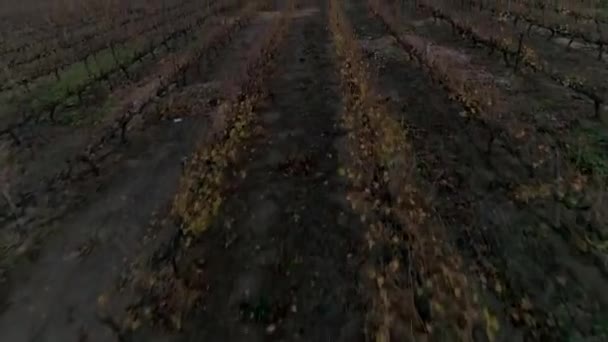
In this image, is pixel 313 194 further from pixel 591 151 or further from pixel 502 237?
pixel 591 151

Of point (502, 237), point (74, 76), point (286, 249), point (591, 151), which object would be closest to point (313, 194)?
point (286, 249)

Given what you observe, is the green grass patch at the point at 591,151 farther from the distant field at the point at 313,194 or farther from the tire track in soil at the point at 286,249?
the tire track in soil at the point at 286,249

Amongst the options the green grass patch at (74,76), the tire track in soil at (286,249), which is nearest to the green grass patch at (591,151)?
the tire track in soil at (286,249)

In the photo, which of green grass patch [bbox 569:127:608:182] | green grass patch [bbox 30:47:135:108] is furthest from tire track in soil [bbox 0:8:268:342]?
green grass patch [bbox 569:127:608:182]

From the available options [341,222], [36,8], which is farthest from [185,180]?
[36,8]

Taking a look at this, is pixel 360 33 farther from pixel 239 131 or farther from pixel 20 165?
pixel 20 165

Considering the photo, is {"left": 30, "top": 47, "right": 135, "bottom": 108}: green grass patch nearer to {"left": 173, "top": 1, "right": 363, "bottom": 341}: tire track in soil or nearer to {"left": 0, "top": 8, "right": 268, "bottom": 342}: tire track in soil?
{"left": 0, "top": 8, "right": 268, "bottom": 342}: tire track in soil
